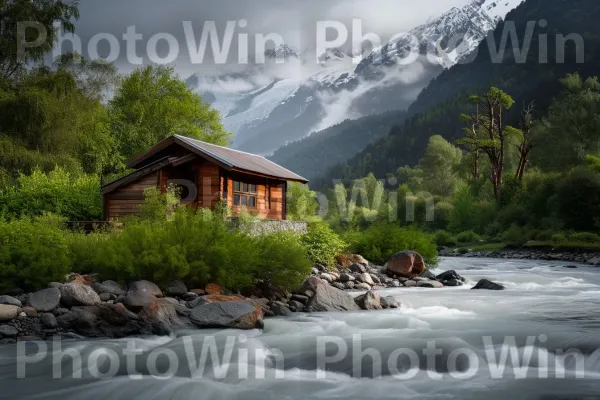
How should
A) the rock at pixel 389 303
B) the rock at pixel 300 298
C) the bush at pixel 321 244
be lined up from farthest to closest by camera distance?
the bush at pixel 321 244 < the rock at pixel 389 303 < the rock at pixel 300 298

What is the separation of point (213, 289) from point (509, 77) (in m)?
110

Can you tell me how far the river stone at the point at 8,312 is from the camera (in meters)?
10.1

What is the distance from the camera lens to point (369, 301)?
13508 millimetres

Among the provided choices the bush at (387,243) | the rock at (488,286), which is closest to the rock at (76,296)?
the rock at (488,286)

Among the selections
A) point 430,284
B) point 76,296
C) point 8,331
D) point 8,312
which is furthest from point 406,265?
point 8,331

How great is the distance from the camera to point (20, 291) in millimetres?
11469

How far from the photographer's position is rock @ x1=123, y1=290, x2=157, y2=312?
1105 cm

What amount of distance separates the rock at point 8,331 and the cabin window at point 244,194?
1544 cm

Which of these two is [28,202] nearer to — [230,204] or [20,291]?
[230,204]

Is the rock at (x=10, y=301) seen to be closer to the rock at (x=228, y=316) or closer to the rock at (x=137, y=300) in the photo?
the rock at (x=137, y=300)

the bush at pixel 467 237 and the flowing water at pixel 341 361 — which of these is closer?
the flowing water at pixel 341 361

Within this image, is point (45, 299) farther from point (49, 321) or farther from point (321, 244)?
point (321, 244)

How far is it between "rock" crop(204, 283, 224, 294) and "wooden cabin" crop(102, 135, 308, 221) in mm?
9836

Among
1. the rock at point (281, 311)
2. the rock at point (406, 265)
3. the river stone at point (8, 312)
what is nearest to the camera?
the river stone at point (8, 312)
